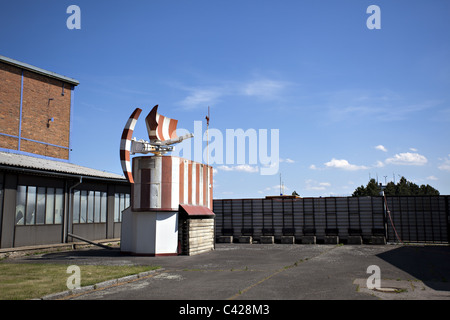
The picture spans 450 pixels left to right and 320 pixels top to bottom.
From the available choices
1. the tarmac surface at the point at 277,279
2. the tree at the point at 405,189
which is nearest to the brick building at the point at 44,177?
the tarmac surface at the point at 277,279

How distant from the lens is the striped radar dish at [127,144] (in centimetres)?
2138

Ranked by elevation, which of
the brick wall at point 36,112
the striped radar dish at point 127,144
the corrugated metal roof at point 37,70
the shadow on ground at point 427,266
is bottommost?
the shadow on ground at point 427,266

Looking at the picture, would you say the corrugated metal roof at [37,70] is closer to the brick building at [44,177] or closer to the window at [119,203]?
the brick building at [44,177]

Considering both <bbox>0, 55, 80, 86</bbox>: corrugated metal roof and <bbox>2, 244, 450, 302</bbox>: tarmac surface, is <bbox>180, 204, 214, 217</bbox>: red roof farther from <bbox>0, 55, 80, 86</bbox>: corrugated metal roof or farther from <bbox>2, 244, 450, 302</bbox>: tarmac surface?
<bbox>0, 55, 80, 86</bbox>: corrugated metal roof

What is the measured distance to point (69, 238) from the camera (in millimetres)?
26125

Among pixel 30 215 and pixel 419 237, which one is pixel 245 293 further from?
pixel 419 237

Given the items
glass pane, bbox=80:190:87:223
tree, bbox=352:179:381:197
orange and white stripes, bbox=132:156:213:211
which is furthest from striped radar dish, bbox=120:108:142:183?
tree, bbox=352:179:381:197

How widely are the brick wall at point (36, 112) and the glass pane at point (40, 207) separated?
8.83 m

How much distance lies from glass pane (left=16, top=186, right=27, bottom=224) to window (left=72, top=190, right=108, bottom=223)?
13.2 feet

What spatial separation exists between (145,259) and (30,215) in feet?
28.4

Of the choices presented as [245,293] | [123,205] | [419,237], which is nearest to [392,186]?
[419,237]

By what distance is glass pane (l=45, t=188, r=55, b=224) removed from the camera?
81.0 feet

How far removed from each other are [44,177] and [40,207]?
75.3 inches

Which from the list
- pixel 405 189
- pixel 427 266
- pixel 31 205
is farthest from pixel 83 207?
pixel 405 189
